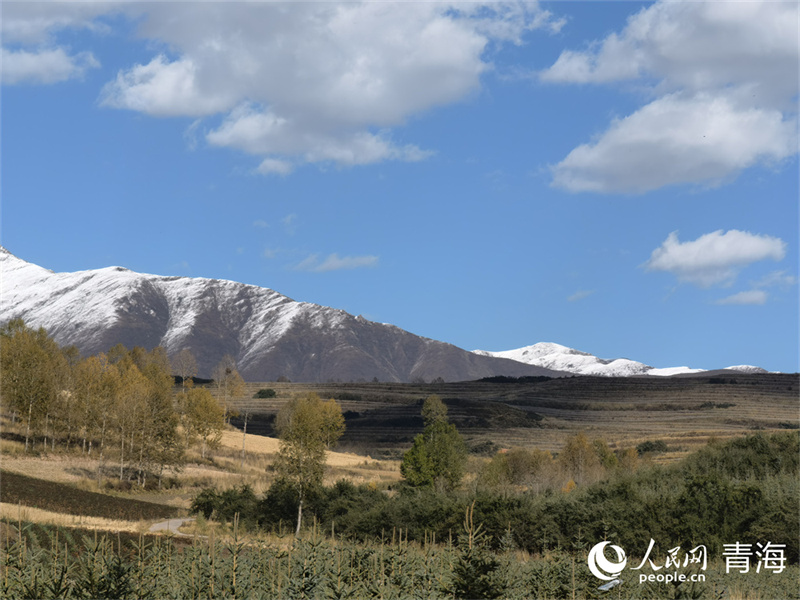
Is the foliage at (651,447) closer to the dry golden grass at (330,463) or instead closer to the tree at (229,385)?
the dry golden grass at (330,463)

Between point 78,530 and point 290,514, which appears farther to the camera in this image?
point 290,514

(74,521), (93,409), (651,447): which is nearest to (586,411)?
(651,447)

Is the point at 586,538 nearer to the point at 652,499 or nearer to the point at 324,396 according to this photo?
the point at 652,499

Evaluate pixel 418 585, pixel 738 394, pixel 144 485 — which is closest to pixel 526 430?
pixel 738 394

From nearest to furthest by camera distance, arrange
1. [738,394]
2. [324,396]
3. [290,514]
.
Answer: [290,514] → [738,394] → [324,396]

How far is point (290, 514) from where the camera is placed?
4734cm

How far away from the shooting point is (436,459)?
67.1 meters

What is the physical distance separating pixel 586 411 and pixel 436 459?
102014 millimetres

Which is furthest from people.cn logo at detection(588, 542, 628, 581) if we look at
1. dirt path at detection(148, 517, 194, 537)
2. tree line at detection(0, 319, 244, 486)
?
tree line at detection(0, 319, 244, 486)

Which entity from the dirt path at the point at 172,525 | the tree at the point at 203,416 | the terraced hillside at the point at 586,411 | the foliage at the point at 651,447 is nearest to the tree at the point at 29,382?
the tree at the point at 203,416

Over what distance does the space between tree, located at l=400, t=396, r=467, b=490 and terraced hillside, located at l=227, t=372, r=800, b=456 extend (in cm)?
4211

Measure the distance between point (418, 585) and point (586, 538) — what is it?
16651 mm

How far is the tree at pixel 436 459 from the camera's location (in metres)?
65.7

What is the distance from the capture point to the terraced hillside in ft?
408
